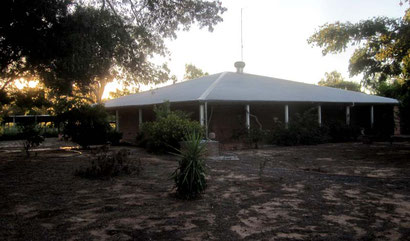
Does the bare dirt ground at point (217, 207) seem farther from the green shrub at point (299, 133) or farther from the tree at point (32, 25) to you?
the green shrub at point (299, 133)

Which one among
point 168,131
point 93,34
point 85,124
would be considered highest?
point 93,34

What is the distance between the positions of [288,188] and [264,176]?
47.0 inches

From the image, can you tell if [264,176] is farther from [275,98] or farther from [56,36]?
[275,98]

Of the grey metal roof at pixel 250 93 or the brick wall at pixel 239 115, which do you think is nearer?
the grey metal roof at pixel 250 93

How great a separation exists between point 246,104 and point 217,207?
11.0 metres

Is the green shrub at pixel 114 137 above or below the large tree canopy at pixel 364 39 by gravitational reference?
below

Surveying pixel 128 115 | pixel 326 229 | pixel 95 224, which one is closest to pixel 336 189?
pixel 326 229

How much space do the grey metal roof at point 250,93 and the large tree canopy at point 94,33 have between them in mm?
2919

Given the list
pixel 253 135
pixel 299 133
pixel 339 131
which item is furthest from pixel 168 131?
pixel 339 131

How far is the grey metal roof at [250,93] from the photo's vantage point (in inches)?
569

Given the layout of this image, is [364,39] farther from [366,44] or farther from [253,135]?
[253,135]

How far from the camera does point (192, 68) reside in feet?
166

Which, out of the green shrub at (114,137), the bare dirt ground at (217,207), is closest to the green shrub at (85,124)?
the green shrub at (114,137)

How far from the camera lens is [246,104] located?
14.9 m
